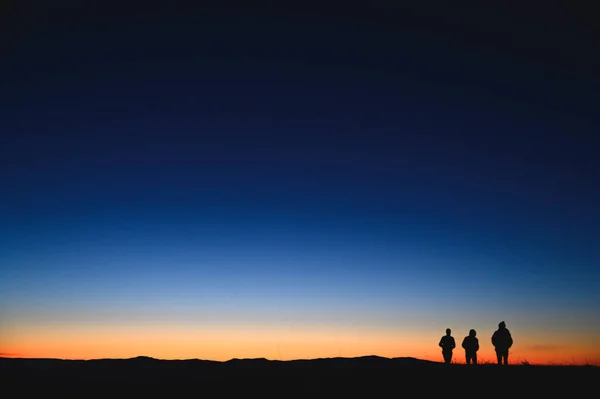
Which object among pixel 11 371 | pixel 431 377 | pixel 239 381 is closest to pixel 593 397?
pixel 431 377

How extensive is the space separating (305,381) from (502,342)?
10.2 metres

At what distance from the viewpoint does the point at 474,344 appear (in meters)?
24.7

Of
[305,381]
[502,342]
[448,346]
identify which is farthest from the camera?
[448,346]

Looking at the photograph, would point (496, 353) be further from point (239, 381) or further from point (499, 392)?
point (239, 381)

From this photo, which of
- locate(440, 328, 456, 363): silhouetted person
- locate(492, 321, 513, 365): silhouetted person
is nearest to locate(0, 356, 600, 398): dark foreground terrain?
locate(492, 321, 513, 365): silhouetted person

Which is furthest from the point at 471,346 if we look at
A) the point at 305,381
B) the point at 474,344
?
the point at 305,381

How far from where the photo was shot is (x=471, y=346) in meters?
24.7

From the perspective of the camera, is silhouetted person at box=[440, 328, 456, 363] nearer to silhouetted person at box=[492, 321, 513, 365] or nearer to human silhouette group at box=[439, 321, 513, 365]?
human silhouette group at box=[439, 321, 513, 365]

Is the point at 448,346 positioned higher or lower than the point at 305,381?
higher

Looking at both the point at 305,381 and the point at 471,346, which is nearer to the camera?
the point at 305,381

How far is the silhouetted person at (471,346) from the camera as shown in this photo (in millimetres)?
24719

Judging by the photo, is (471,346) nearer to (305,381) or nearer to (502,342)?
(502,342)

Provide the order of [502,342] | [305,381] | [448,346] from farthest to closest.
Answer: [448,346] < [502,342] < [305,381]

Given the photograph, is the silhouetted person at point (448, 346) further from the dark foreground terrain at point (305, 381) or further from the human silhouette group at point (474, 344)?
the dark foreground terrain at point (305, 381)
